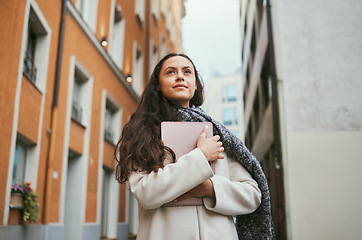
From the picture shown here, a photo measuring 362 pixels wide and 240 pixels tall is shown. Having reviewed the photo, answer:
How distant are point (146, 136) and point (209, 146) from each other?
303mm

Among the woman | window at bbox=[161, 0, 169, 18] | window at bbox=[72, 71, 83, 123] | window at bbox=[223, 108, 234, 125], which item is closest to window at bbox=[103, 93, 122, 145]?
window at bbox=[72, 71, 83, 123]

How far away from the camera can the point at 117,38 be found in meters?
14.6

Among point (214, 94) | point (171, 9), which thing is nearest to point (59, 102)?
point (171, 9)

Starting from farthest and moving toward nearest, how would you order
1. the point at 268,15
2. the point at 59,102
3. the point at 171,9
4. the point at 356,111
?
1. the point at 171,9
2. the point at 268,15
3. the point at 356,111
4. the point at 59,102

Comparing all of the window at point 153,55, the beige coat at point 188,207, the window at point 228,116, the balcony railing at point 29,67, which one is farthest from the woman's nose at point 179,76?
the window at point 228,116

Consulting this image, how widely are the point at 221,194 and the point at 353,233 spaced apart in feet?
28.2

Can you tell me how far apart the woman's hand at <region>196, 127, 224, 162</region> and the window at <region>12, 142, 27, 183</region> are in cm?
634

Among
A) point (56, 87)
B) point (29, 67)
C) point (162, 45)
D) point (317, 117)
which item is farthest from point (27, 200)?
point (162, 45)

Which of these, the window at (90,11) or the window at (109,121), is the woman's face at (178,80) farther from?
the window at (109,121)

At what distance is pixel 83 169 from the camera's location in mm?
10641

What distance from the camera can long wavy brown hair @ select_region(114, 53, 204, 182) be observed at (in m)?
1.81

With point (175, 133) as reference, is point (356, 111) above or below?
above

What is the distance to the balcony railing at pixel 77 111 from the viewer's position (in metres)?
10.8

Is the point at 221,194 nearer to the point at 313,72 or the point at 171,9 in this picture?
the point at 313,72
